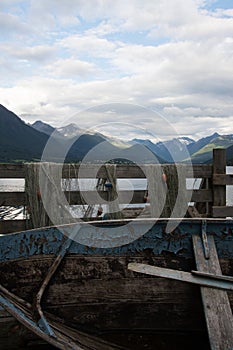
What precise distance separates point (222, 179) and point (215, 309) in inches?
145

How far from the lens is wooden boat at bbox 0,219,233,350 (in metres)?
3.89

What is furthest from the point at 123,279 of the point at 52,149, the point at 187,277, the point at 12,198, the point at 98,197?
the point at 52,149

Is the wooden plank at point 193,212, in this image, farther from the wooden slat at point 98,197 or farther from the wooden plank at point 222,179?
the wooden slat at point 98,197

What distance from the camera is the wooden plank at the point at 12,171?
635 cm

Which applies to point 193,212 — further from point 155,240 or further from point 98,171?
point 155,240

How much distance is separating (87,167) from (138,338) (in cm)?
355

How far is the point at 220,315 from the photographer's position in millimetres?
3432

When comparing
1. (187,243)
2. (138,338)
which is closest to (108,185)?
(187,243)

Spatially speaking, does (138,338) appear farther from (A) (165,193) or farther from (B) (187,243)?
(A) (165,193)

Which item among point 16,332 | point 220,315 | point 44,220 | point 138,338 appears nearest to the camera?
point 220,315

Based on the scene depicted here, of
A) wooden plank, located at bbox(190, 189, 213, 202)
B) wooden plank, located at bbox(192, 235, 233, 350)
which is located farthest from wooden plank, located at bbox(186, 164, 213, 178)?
wooden plank, located at bbox(192, 235, 233, 350)

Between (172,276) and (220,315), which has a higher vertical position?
(172,276)

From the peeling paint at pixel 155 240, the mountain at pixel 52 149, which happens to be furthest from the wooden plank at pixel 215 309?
the mountain at pixel 52 149

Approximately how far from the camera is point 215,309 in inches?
138
